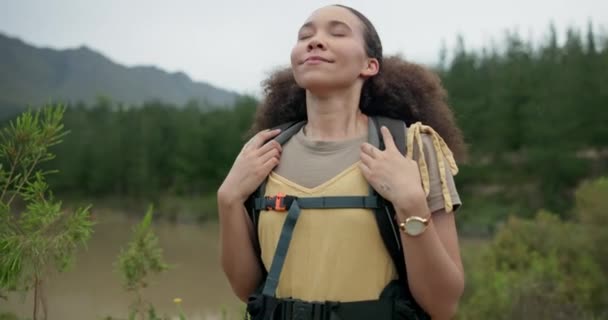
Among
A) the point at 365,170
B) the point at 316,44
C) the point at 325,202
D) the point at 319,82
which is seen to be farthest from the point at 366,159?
the point at 316,44

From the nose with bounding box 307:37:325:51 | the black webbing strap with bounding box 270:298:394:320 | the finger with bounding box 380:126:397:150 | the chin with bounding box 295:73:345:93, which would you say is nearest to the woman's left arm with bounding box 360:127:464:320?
the finger with bounding box 380:126:397:150

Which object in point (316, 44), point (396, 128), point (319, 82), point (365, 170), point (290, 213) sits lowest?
point (290, 213)

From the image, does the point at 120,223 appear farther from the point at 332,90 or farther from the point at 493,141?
the point at 332,90

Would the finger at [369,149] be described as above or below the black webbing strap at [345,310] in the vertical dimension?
above

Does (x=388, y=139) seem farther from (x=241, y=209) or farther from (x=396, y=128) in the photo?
(x=241, y=209)

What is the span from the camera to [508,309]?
29.9ft

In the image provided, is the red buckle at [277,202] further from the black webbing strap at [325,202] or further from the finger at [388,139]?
the finger at [388,139]

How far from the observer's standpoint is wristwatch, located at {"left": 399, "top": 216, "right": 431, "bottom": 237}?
177cm

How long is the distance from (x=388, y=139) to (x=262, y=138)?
430 mm

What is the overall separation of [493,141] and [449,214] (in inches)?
1376

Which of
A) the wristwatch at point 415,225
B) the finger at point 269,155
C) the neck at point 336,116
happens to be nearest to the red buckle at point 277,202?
the finger at point 269,155

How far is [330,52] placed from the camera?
6.54ft

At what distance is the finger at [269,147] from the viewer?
2.08m

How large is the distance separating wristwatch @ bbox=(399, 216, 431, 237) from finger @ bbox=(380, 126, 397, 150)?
0.73 ft
